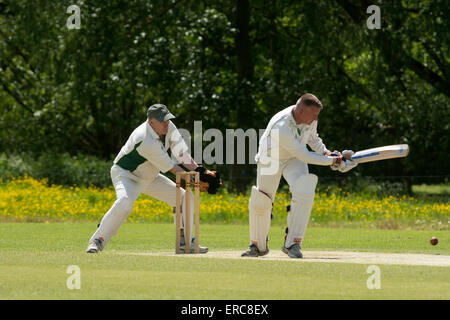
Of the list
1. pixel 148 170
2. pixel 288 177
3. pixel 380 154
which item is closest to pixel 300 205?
pixel 288 177

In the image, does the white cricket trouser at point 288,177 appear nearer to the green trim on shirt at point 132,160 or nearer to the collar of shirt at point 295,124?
the collar of shirt at point 295,124

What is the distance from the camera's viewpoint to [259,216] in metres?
11.6

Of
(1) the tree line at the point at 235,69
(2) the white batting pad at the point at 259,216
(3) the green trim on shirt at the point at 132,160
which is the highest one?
(1) the tree line at the point at 235,69

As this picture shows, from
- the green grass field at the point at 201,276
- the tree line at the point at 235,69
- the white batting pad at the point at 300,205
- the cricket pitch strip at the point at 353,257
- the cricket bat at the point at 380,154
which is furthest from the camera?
the tree line at the point at 235,69

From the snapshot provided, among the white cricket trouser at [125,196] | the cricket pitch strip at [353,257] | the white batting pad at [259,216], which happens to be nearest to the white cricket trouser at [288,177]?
the white batting pad at [259,216]

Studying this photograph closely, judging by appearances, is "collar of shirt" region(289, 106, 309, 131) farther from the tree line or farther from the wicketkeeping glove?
the tree line

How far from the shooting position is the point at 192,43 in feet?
84.3

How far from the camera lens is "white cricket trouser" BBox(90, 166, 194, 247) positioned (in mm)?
11406

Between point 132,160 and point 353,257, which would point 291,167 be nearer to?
point 353,257

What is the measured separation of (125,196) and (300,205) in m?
2.13

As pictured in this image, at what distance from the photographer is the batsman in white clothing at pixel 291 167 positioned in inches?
443

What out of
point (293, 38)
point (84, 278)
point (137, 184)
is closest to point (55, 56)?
point (293, 38)
